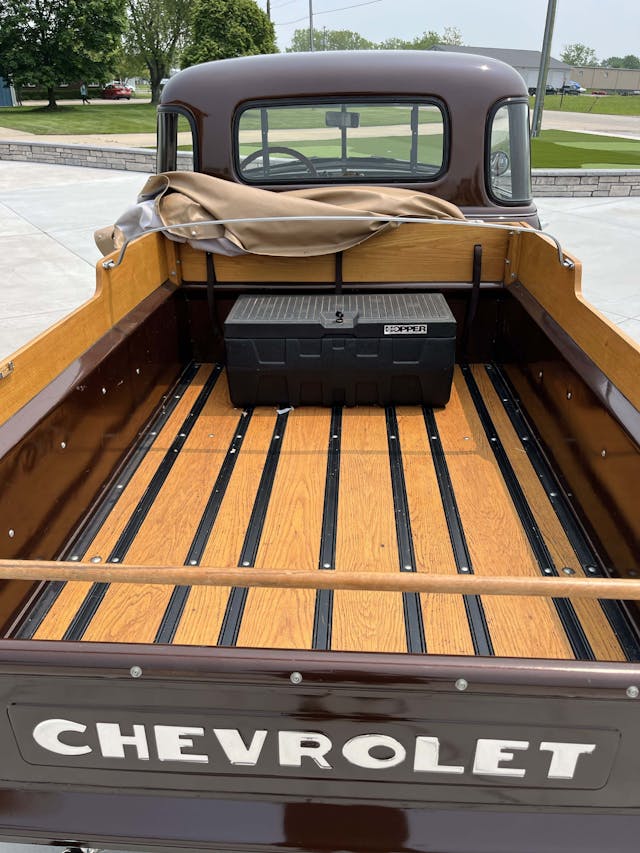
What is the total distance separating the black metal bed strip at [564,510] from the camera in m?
1.87

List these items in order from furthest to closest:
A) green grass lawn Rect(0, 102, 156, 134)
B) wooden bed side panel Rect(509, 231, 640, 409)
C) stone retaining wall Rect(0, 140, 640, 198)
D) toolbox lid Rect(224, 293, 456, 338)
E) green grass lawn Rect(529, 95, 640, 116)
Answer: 1. green grass lawn Rect(529, 95, 640, 116)
2. green grass lawn Rect(0, 102, 156, 134)
3. stone retaining wall Rect(0, 140, 640, 198)
4. toolbox lid Rect(224, 293, 456, 338)
5. wooden bed side panel Rect(509, 231, 640, 409)

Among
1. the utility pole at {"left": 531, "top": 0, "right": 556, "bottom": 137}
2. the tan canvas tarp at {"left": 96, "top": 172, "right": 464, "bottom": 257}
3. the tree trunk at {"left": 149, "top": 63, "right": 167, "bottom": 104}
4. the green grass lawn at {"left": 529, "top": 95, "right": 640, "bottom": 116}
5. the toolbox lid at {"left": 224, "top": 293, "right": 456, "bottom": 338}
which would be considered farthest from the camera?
the tree trunk at {"left": 149, "top": 63, "right": 167, "bottom": 104}

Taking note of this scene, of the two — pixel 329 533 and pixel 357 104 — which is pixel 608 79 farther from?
pixel 329 533

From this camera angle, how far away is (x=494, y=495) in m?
2.54

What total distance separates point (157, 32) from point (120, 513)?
48.1 metres

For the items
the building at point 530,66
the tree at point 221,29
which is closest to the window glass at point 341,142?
the tree at point 221,29

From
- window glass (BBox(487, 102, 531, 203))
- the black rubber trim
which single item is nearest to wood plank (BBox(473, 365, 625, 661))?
the black rubber trim

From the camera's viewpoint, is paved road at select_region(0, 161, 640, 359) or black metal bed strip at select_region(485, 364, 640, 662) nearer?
black metal bed strip at select_region(485, 364, 640, 662)

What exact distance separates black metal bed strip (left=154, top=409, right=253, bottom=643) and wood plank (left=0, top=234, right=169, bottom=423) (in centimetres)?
70

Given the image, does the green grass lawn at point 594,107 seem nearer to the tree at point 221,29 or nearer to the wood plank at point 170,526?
the tree at point 221,29

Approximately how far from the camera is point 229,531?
2357 millimetres

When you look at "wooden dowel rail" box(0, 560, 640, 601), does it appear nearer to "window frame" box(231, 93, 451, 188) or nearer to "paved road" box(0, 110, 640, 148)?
"window frame" box(231, 93, 451, 188)

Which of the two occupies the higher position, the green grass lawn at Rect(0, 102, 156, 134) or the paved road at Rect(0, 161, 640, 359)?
the green grass lawn at Rect(0, 102, 156, 134)

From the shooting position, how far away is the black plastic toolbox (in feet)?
Result: 9.95
